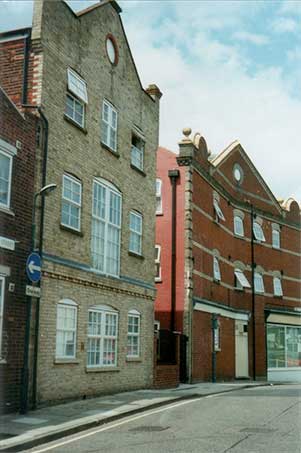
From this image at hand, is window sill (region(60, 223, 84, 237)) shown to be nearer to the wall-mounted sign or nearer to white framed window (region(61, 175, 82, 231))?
white framed window (region(61, 175, 82, 231))

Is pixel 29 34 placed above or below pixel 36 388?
above

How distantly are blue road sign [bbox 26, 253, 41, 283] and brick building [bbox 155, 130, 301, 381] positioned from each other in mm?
13271

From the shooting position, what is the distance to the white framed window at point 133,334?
69.0 feet

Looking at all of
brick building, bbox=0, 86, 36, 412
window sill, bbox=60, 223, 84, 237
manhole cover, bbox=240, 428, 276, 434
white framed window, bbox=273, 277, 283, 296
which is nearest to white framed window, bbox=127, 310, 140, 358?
window sill, bbox=60, 223, 84, 237

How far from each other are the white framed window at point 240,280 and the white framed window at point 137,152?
551 inches

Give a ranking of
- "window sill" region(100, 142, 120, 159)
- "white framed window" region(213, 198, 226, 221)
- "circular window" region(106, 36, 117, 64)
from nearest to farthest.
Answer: "window sill" region(100, 142, 120, 159) < "circular window" region(106, 36, 117, 64) < "white framed window" region(213, 198, 226, 221)

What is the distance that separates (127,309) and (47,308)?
5.36 metres

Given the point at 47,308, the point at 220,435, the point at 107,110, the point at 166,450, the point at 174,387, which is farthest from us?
the point at 174,387

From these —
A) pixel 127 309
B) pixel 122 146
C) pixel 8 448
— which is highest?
pixel 122 146

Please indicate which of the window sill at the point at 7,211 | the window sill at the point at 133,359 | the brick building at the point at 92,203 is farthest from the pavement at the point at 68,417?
the window sill at the point at 7,211

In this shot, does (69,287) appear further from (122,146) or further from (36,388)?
(122,146)

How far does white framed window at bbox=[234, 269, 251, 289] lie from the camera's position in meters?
34.9

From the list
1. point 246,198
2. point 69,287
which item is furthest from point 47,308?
point 246,198

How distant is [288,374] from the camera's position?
124 feet
